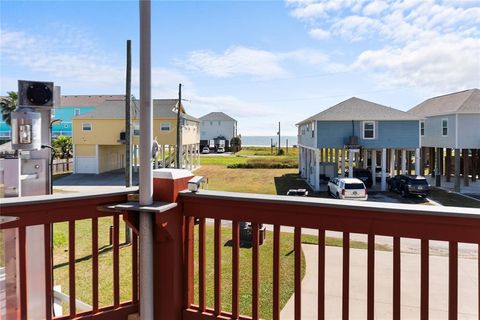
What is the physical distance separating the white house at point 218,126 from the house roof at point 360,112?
127 feet

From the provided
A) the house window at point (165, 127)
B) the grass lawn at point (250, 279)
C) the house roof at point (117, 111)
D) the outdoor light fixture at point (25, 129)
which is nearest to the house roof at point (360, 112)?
the house window at point (165, 127)

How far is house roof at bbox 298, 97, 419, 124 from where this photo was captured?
63.9 feet

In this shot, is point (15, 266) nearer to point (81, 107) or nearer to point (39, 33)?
point (39, 33)

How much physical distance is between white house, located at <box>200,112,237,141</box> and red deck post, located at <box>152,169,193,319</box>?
5678 centimetres

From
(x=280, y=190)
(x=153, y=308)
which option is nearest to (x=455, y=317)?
(x=153, y=308)

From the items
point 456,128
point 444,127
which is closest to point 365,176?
point 456,128

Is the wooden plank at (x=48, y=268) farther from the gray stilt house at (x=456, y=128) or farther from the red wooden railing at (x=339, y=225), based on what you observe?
the gray stilt house at (x=456, y=128)

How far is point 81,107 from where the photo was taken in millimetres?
38812

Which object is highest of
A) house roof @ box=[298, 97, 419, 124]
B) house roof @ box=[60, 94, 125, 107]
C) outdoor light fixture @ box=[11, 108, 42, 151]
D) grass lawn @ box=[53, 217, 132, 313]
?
house roof @ box=[60, 94, 125, 107]

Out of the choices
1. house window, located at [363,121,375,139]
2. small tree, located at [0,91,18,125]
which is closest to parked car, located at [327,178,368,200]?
house window, located at [363,121,375,139]

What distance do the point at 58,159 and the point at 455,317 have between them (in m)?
33.1

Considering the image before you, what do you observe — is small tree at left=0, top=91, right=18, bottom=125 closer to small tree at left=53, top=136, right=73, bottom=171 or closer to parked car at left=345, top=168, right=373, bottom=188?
parked car at left=345, top=168, right=373, bottom=188

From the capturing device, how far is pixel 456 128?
66.0ft

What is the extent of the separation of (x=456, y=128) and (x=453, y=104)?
2123 mm
